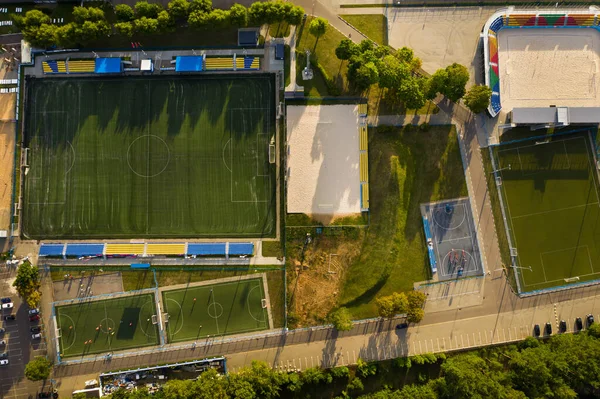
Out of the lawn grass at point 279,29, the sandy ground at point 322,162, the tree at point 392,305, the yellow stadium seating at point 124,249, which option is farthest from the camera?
the lawn grass at point 279,29

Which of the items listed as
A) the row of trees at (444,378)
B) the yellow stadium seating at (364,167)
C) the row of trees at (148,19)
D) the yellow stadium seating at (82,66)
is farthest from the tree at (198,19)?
the row of trees at (444,378)

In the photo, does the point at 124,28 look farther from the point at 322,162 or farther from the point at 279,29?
the point at 322,162

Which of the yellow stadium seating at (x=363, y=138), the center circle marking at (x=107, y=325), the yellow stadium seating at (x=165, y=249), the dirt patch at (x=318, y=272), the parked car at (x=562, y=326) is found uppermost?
the yellow stadium seating at (x=363, y=138)

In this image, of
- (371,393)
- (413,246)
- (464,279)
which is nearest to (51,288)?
(371,393)

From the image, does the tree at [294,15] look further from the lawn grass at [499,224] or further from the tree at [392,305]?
the tree at [392,305]

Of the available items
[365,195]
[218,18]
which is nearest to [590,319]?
[365,195]
